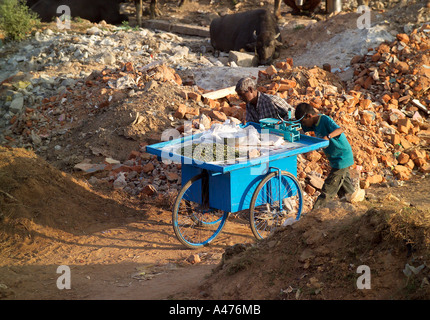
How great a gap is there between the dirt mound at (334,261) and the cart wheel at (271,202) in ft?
3.81

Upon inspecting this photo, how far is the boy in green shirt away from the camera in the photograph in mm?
6090

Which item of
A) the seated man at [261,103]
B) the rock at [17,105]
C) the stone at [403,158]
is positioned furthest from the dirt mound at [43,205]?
the stone at [403,158]

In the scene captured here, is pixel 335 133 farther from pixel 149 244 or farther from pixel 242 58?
pixel 242 58

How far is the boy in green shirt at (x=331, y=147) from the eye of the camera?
6090 mm

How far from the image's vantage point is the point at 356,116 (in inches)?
359

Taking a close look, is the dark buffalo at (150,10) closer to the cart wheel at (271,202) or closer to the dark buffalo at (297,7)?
the dark buffalo at (297,7)

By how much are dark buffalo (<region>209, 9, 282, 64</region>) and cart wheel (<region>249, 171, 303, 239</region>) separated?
850 cm

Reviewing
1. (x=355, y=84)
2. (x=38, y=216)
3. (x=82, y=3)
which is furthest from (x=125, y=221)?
(x=82, y=3)

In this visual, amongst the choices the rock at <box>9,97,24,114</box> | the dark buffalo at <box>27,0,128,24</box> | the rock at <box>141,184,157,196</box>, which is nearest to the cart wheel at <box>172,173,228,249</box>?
the rock at <box>141,184,157,196</box>

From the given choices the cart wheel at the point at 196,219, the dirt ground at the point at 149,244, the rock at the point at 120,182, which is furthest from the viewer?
the rock at the point at 120,182

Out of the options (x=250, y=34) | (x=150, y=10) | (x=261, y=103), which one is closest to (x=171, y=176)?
(x=261, y=103)

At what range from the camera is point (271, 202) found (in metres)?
6.08

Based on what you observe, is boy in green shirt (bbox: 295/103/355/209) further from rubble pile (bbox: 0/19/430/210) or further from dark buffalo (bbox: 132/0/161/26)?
dark buffalo (bbox: 132/0/161/26)
